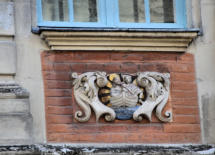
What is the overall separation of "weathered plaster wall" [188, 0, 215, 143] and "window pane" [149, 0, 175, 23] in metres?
0.26

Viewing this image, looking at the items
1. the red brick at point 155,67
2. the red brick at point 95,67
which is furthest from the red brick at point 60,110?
the red brick at point 155,67

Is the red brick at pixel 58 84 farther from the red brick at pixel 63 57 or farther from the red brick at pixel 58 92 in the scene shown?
the red brick at pixel 63 57

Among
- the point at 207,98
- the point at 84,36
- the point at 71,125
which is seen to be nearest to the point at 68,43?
the point at 84,36

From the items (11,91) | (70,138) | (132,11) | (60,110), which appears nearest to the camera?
(11,91)

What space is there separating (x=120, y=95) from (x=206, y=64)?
1041mm

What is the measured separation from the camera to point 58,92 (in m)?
10.2

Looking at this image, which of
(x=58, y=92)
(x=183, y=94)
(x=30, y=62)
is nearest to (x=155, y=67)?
(x=183, y=94)

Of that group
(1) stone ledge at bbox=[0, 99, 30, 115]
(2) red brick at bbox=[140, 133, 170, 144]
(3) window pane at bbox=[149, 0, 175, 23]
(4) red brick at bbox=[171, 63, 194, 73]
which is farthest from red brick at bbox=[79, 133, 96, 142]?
(3) window pane at bbox=[149, 0, 175, 23]

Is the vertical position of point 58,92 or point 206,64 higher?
point 206,64

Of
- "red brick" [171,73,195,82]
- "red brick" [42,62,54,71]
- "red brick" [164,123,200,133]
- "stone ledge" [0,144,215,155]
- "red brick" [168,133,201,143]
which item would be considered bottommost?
"stone ledge" [0,144,215,155]

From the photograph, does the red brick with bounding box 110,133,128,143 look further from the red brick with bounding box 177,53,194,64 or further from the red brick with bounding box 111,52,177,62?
the red brick with bounding box 177,53,194,64

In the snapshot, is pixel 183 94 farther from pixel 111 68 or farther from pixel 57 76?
pixel 57 76

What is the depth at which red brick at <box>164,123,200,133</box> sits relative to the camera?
10.4m

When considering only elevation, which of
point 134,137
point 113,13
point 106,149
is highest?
point 113,13
